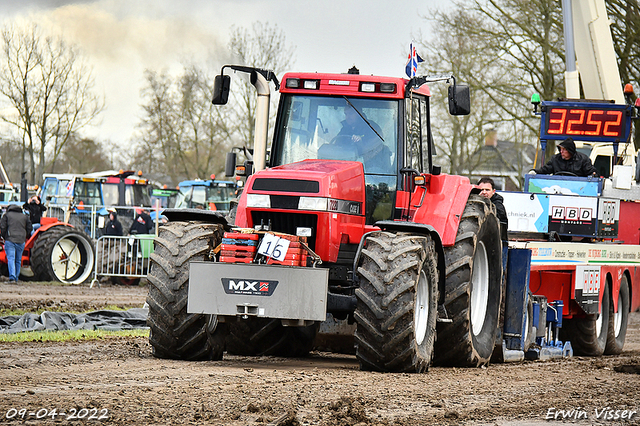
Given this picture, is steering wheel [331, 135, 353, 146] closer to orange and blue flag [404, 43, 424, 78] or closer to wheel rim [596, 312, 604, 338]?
orange and blue flag [404, 43, 424, 78]

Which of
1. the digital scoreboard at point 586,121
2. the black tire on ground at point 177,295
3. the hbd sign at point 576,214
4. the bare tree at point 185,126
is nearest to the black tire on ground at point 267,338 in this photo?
the black tire on ground at point 177,295

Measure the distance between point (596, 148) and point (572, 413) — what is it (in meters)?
13.5

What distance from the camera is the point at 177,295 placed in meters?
7.86

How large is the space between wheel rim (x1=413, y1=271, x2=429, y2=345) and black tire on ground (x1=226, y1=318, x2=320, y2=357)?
1.38m

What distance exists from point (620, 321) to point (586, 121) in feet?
15.2

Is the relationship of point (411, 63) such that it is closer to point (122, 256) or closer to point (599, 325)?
point (599, 325)

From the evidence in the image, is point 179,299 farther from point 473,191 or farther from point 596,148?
point 596,148

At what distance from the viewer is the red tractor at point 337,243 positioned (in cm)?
753

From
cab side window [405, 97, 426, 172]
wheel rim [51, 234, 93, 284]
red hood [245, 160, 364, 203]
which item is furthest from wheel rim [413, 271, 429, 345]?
wheel rim [51, 234, 93, 284]

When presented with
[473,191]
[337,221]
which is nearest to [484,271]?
[473,191]

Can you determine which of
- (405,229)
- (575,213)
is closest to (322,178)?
(405,229)

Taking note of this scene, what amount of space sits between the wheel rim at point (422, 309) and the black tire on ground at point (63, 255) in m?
14.4

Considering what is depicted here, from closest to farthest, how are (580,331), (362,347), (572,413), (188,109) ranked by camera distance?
(572,413) < (362,347) < (580,331) < (188,109)

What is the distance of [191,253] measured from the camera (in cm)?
788
